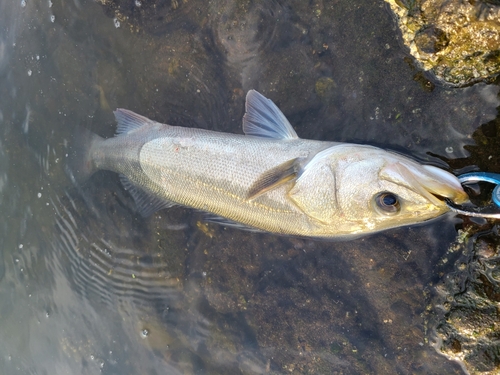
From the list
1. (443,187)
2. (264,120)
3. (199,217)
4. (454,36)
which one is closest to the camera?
(443,187)

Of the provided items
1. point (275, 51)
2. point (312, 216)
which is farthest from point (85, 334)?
point (275, 51)

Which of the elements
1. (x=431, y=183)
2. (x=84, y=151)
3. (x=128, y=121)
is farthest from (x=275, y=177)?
(x=84, y=151)

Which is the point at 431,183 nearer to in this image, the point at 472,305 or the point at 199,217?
the point at 472,305

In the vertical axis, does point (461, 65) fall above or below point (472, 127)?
above

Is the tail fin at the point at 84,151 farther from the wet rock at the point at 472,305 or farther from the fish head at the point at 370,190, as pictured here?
the wet rock at the point at 472,305

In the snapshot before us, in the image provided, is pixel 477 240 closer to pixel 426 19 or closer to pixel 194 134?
pixel 426 19

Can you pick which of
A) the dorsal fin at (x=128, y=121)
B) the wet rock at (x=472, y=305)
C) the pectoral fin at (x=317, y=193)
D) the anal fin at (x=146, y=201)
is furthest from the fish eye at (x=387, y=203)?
the dorsal fin at (x=128, y=121)
